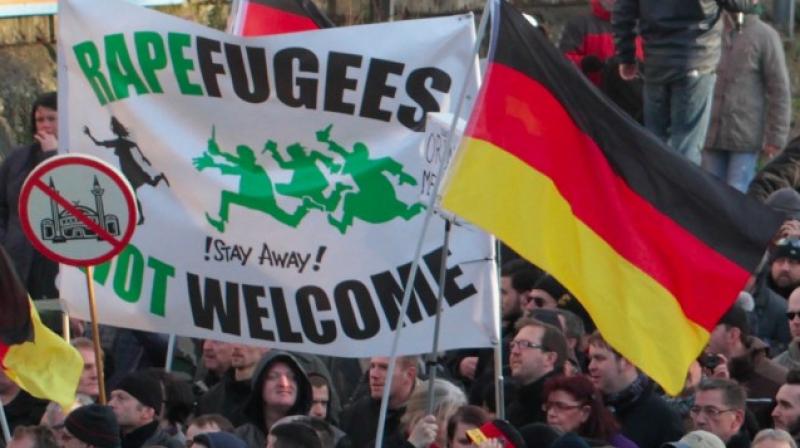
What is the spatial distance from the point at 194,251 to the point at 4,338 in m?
0.87

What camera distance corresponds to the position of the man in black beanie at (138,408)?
1112 centimetres

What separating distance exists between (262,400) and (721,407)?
2.21 m

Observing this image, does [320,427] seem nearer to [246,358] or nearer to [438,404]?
[438,404]

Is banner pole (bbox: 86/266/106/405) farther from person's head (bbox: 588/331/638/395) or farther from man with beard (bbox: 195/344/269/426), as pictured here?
person's head (bbox: 588/331/638/395)

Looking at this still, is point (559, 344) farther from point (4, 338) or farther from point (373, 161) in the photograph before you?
point (4, 338)

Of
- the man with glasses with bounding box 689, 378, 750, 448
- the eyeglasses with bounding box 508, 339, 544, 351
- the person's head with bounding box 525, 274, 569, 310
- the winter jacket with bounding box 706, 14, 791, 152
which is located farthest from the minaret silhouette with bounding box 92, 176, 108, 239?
the winter jacket with bounding box 706, 14, 791, 152

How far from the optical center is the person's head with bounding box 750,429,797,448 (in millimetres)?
9633

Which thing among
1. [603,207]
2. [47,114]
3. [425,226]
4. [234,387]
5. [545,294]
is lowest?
[234,387]

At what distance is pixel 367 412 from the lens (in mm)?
11344

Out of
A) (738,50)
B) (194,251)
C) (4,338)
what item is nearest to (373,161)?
(194,251)

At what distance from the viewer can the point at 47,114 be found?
1316 centimetres

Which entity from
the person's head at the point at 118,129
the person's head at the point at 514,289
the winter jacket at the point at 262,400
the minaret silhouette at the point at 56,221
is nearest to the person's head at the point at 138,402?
the winter jacket at the point at 262,400

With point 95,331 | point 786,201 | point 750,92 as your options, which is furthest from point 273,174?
point 750,92

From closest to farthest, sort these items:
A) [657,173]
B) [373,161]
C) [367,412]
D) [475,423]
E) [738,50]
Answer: [657,173], [475,423], [373,161], [367,412], [738,50]
